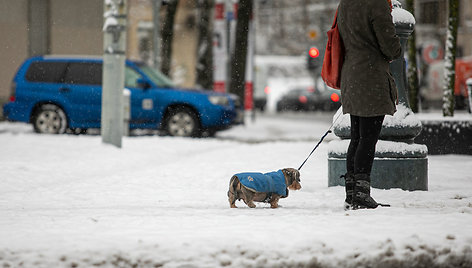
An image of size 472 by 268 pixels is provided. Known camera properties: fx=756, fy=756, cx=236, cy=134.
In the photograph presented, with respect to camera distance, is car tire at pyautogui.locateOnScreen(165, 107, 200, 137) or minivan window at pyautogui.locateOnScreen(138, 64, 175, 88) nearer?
car tire at pyautogui.locateOnScreen(165, 107, 200, 137)

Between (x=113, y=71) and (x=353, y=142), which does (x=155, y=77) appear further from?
(x=353, y=142)

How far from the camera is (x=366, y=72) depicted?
A: 5781mm

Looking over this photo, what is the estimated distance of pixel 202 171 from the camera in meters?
9.22

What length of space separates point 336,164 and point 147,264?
A: 327 cm

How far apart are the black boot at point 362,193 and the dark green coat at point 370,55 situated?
0.51 m

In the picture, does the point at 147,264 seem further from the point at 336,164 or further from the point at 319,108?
the point at 319,108

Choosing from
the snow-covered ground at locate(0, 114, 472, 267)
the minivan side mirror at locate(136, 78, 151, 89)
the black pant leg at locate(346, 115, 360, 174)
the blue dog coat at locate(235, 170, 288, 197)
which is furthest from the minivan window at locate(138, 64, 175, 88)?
the black pant leg at locate(346, 115, 360, 174)

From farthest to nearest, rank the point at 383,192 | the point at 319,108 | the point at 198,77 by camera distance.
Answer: the point at 319,108
the point at 198,77
the point at 383,192

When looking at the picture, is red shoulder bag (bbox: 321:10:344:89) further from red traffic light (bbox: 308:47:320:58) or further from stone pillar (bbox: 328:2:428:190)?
red traffic light (bbox: 308:47:320:58)

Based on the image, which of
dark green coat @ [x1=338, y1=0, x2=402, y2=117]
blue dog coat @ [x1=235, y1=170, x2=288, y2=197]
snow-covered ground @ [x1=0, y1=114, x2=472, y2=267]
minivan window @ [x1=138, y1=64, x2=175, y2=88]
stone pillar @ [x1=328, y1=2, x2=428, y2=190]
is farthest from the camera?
minivan window @ [x1=138, y1=64, x2=175, y2=88]

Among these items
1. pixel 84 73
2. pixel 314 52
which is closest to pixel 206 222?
pixel 84 73

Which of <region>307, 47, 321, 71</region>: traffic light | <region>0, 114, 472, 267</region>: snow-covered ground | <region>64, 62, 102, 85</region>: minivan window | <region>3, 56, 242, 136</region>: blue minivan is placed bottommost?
<region>0, 114, 472, 267</region>: snow-covered ground

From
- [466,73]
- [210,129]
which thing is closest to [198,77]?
[210,129]

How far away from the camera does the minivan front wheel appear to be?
15.2 meters
